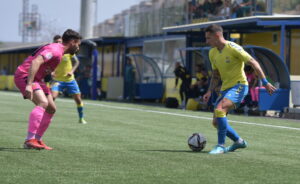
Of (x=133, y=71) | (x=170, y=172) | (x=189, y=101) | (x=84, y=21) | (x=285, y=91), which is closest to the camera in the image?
(x=170, y=172)

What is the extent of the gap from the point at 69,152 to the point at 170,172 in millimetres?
2378

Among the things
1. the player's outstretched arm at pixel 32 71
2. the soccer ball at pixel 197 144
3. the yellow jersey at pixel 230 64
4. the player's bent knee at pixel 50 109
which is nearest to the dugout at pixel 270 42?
the yellow jersey at pixel 230 64

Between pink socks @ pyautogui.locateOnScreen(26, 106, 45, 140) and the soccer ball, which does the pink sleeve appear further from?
the soccer ball

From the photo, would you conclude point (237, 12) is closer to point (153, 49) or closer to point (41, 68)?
point (153, 49)

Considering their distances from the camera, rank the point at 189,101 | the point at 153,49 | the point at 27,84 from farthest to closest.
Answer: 1. the point at 153,49
2. the point at 189,101
3. the point at 27,84

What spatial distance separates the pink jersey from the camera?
10.1m

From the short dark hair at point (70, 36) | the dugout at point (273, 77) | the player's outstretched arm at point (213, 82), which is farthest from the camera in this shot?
the dugout at point (273, 77)

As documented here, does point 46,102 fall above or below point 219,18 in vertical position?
below

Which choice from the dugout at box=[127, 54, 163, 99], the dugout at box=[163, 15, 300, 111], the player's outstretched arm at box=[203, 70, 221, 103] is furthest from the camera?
the dugout at box=[127, 54, 163, 99]

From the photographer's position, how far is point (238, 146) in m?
10.6

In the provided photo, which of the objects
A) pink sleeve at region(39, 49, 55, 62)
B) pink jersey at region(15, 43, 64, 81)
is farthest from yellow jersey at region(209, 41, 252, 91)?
pink sleeve at region(39, 49, 55, 62)

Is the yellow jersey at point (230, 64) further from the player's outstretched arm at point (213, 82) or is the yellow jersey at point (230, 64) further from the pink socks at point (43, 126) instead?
the pink socks at point (43, 126)

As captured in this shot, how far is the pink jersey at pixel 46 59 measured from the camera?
1006 cm

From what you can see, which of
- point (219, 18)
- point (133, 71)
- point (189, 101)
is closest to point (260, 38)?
point (219, 18)
